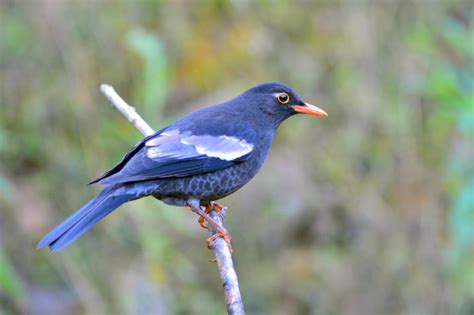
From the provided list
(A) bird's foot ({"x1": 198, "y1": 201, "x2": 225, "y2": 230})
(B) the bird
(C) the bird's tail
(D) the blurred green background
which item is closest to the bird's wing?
(B) the bird

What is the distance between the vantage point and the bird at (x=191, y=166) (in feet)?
14.8

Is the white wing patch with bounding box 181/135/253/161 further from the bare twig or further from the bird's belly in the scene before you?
the bare twig

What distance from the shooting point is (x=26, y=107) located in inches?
283

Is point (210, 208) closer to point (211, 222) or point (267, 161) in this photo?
point (211, 222)

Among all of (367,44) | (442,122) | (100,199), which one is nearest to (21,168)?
(100,199)

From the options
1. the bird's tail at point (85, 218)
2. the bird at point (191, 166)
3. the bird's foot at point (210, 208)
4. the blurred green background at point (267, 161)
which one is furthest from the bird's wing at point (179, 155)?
the blurred green background at point (267, 161)

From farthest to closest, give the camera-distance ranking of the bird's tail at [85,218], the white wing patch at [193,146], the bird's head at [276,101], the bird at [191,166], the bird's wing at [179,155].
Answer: the bird's head at [276,101], the white wing patch at [193,146], the bird's wing at [179,155], the bird at [191,166], the bird's tail at [85,218]

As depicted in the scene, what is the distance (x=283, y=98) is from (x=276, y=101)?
52 millimetres

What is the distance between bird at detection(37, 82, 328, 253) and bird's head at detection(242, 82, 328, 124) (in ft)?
0.42

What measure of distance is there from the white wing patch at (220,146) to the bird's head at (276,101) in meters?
0.46

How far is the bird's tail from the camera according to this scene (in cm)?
423

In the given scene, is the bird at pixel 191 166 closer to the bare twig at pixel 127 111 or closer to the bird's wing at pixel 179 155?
the bird's wing at pixel 179 155

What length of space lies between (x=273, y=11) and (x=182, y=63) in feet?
3.93

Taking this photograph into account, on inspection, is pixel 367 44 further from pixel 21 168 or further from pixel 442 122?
pixel 21 168
